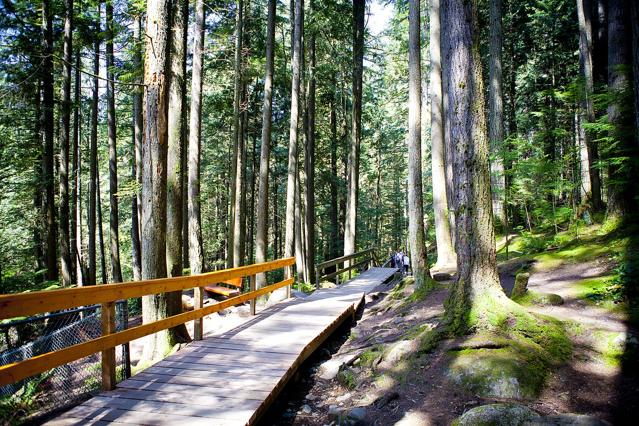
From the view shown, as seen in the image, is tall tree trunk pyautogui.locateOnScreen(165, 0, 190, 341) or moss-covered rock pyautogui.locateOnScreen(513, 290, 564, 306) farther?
tall tree trunk pyautogui.locateOnScreen(165, 0, 190, 341)

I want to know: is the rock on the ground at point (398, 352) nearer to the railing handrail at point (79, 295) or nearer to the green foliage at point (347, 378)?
the green foliage at point (347, 378)

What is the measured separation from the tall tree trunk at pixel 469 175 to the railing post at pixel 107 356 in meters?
4.29

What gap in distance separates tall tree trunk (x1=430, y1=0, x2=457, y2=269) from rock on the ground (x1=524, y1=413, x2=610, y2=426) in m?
8.48

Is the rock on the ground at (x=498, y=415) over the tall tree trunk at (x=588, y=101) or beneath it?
beneath

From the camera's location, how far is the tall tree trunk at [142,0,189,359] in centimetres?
666

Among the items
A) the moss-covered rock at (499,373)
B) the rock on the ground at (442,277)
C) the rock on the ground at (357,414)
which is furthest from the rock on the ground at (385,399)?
the rock on the ground at (442,277)

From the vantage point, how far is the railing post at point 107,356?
4.35 meters

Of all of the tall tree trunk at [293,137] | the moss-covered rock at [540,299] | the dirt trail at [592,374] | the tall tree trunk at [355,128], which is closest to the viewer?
the dirt trail at [592,374]

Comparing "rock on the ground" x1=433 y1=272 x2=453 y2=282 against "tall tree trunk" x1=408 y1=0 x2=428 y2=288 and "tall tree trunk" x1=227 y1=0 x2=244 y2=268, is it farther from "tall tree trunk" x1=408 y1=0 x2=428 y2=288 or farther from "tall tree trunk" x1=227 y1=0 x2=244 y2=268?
"tall tree trunk" x1=227 y1=0 x2=244 y2=268

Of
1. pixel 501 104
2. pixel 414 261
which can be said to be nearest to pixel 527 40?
pixel 501 104

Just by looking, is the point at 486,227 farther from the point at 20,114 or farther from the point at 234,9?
the point at 20,114

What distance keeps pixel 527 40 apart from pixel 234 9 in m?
16.3

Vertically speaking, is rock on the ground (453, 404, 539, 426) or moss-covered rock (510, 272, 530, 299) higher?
moss-covered rock (510, 272, 530, 299)

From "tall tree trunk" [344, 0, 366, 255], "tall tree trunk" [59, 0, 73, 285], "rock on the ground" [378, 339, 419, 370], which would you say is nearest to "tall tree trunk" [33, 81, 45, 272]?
"tall tree trunk" [59, 0, 73, 285]
